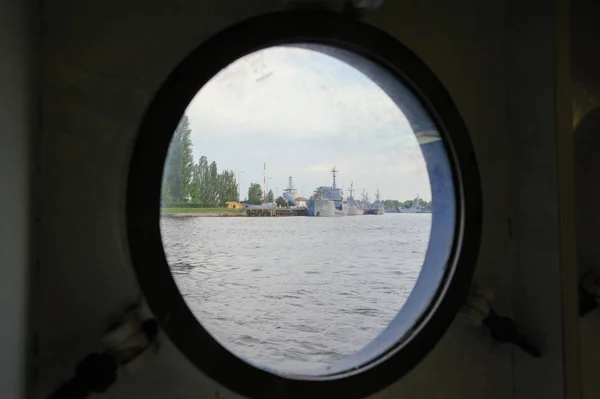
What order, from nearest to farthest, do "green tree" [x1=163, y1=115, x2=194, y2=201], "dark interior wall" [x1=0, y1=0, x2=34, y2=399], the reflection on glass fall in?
1. "dark interior wall" [x1=0, y1=0, x2=34, y2=399]
2. "green tree" [x1=163, y1=115, x2=194, y2=201]
3. the reflection on glass

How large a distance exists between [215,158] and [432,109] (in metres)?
0.48

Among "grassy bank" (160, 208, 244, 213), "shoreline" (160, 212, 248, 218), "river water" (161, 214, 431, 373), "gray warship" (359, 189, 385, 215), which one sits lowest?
"river water" (161, 214, 431, 373)

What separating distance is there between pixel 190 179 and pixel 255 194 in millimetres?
205

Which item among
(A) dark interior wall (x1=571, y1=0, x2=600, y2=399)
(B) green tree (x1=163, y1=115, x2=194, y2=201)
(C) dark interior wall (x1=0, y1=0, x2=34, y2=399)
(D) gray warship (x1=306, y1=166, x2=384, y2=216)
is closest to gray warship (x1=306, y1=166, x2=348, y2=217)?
(D) gray warship (x1=306, y1=166, x2=384, y2=216)

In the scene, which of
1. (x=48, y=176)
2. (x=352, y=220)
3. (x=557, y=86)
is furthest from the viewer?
(x=352, y=220)

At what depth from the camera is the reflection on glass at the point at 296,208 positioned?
3.34ft

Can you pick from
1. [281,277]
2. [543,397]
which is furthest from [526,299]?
[281,277]

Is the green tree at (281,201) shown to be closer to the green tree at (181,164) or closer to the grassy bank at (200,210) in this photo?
the grassy bank at (200,210)

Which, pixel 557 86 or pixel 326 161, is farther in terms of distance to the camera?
pixel 326 161

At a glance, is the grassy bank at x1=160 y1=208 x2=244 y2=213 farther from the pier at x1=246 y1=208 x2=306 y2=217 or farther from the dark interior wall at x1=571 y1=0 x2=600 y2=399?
the dark interior wall at x1=571 y1=0 x2=600 y2=399

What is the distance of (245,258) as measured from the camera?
1.20m

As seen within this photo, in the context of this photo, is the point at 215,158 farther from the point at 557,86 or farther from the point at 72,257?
the point at 557,86

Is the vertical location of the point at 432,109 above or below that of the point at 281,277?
above

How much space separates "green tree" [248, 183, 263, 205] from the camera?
1.17 m
